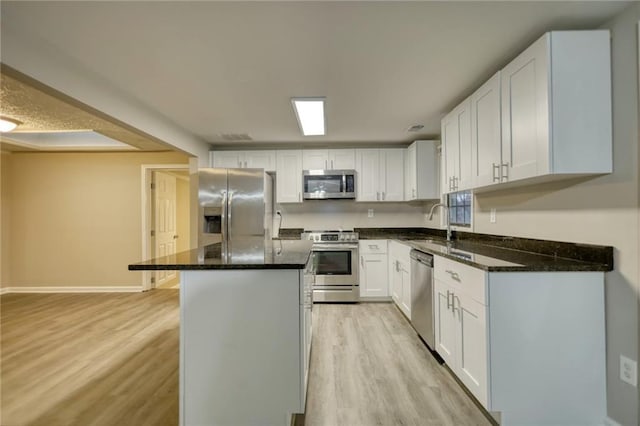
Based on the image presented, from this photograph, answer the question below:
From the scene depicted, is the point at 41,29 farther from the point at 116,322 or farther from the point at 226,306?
the point at 116,322

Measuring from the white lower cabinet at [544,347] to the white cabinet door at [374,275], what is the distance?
7.89ft

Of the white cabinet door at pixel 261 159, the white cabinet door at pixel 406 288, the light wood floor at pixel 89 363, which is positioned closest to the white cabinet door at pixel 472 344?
the white cabinet door at pixel 406 288

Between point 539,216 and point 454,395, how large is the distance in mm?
1386

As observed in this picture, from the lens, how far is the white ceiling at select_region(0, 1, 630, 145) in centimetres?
156

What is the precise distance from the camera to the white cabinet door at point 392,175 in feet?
14.6

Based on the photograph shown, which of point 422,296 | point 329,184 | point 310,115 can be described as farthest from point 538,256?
point 329,184

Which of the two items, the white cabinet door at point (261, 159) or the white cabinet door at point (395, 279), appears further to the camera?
the white cabinet door at point (261, 159)

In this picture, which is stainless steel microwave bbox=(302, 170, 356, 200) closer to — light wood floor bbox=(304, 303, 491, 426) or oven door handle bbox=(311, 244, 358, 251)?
oven door handle bbox=(311, 244, 358, 251)

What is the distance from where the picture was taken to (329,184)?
4.41 m

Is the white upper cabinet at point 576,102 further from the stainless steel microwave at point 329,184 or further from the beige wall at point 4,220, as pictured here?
the beige wall at point 4,220

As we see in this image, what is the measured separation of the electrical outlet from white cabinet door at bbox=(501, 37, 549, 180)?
1073 millimetres

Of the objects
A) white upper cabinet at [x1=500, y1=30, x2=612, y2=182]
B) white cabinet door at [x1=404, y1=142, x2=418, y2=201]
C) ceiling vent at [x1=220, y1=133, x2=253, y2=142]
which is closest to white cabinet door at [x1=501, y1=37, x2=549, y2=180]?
white upper cabinet at [x1=500, y1=30, x2=612, y2=182]

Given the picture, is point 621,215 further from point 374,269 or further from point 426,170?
point 374,269

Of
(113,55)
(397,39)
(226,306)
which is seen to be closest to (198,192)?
(113,55)
